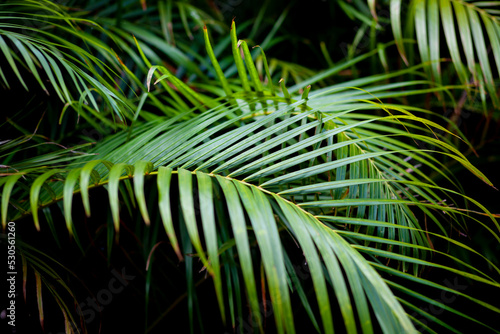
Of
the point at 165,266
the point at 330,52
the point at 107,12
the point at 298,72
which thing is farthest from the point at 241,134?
the point at 330,52

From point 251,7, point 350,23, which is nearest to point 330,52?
point 350,23

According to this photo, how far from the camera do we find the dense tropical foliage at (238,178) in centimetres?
39

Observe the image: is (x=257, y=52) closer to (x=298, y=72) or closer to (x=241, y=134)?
(x=298, y=72)

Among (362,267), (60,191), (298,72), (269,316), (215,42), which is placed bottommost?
(269,316)

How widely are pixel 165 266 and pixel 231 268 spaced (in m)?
0.30

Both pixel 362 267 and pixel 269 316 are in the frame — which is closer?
pixel 362 267

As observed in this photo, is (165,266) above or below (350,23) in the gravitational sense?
below

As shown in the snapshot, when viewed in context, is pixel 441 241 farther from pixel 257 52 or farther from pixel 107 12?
pixel 107 12

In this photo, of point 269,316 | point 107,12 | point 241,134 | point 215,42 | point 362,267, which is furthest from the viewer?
point 215,42

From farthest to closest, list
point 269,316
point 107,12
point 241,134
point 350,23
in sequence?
1. point 350,23
2. point 107,12
3. point 269,316
4. point 241,134

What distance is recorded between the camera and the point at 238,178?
1.82ft

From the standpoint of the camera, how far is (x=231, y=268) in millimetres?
589

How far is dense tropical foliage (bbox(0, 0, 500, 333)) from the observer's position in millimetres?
392

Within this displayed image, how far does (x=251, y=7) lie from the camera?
1.15 m
